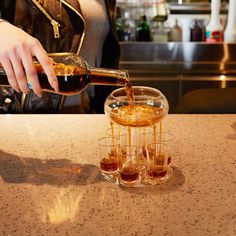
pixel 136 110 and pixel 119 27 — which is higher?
pixel 119 27

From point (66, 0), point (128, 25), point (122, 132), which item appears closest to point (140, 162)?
point (122, 132)

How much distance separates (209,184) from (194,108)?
80 cm

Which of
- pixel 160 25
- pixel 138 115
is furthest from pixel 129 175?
pixel 160 25

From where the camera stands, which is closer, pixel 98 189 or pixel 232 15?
pixel 98 189

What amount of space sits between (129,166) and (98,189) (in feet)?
0.27

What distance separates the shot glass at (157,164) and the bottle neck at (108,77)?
156 mm

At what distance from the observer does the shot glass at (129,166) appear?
86 cm

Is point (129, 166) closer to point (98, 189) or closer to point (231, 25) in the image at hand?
point (98, 189)

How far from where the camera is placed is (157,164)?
89 centimetres

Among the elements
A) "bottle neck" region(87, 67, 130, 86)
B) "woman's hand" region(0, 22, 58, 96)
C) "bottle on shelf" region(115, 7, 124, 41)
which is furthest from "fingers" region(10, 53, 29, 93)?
"bottle on shelf" region(115, 7, 124, 41)

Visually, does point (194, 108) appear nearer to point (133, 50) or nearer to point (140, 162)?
point (140, 162)

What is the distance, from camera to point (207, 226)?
71cm

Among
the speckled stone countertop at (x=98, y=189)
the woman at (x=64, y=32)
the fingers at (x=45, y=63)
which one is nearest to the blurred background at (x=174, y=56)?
the woman at (x=64, y=32)

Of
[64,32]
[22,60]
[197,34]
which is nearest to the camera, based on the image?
[22,60]
